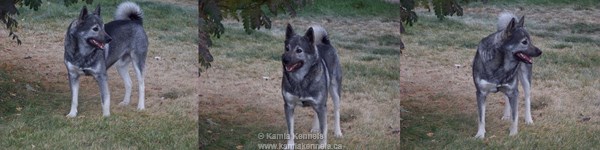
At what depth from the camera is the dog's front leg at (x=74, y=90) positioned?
6.90m

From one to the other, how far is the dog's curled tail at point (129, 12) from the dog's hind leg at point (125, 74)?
26 centimetres

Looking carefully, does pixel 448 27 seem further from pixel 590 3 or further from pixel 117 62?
pixel 117 62

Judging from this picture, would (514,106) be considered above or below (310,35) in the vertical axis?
below

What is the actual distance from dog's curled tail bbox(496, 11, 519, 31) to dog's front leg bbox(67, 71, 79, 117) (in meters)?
2.69

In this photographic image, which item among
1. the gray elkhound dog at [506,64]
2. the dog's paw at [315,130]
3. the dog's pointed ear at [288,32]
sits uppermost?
the dog's pointed ear at [288,32]

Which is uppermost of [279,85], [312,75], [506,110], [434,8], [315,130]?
[434,8]

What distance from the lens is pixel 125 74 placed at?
7020mm

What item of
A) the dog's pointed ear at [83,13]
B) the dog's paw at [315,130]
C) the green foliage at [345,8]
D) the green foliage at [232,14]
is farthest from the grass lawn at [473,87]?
the dog's pointed ear at [83,13]

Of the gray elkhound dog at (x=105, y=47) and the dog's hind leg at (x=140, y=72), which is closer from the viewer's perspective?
the gray elkhound dog at (x=105, y=47)

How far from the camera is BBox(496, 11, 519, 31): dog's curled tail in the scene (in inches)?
269

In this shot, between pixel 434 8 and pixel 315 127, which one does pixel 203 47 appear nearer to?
pixel 315 127

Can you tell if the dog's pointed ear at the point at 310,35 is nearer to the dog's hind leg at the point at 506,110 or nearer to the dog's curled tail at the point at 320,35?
the dog's curled tail at the point at 320,35

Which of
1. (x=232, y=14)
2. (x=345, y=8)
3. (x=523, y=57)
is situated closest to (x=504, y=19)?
(x=523, y=57)

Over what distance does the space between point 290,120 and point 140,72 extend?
40.7 inches
